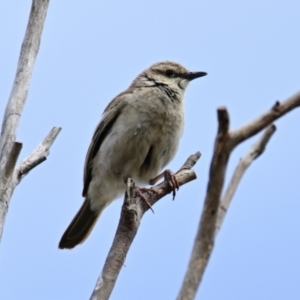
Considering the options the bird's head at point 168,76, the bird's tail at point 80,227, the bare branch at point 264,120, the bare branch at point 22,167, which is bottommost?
the bird's tail at point 80,227

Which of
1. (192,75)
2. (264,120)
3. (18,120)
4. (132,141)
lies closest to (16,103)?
(18,120)

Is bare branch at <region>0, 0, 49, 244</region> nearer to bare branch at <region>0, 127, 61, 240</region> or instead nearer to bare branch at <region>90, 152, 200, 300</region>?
bare branch at <region>0, 127, 61, 240</region>

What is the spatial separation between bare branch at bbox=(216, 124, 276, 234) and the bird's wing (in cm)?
408

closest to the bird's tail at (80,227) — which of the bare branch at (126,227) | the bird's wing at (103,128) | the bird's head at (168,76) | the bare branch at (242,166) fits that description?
the bird's wing at (103,128)

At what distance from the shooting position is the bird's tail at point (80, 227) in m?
6.57

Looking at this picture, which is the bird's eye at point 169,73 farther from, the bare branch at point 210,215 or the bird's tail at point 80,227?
the bare branch at point 210,215

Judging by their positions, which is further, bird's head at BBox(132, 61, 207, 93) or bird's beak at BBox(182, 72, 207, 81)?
bird's beak at BBox(182, 72, 207, 81)

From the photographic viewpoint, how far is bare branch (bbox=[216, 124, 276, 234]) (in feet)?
6.98

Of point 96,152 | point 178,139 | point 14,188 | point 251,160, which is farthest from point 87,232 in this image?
point 251,160

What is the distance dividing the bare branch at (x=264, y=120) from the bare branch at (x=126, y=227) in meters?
1.40

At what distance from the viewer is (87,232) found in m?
6.77

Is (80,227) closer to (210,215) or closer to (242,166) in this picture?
(242,166)

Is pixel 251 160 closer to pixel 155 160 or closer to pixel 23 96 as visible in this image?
pixel 23 96

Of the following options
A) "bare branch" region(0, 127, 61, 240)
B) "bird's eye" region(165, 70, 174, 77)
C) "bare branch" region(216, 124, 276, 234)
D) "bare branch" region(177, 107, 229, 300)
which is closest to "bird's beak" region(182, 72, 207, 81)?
"bird's eye" region(165, 70, 174, 77)
